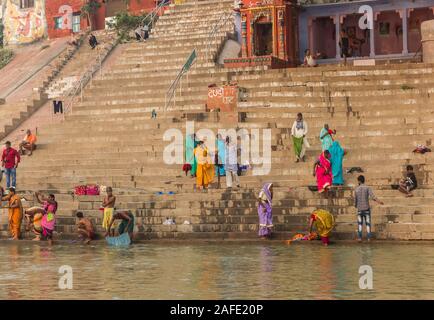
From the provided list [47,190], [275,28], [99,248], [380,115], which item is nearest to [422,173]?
[380,115]

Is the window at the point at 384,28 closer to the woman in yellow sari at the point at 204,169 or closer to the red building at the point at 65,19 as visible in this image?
the red building at the point at 65,19

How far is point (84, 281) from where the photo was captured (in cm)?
1650

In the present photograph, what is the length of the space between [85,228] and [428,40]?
39.3 feet

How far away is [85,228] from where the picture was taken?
23141 millimetres

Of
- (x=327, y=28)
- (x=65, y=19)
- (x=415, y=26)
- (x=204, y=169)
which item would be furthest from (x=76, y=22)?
(x=204, y=169)

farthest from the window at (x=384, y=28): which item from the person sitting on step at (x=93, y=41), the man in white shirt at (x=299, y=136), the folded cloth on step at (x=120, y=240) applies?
the folded cloth on step at (x=120, y=240)

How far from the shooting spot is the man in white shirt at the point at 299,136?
2514cm

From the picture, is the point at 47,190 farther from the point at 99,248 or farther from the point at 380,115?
the point at 380,115

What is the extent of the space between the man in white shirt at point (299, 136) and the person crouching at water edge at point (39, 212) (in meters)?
5.24

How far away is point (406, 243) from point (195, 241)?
13.4 ft

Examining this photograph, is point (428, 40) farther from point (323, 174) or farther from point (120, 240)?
point (120, 240)

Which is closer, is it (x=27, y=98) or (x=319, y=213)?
(x=319, y=213)

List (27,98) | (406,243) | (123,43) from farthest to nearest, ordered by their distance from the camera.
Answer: (123,43), (27,98), (406,243)

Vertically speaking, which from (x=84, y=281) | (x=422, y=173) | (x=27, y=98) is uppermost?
(x=27, y=98)
